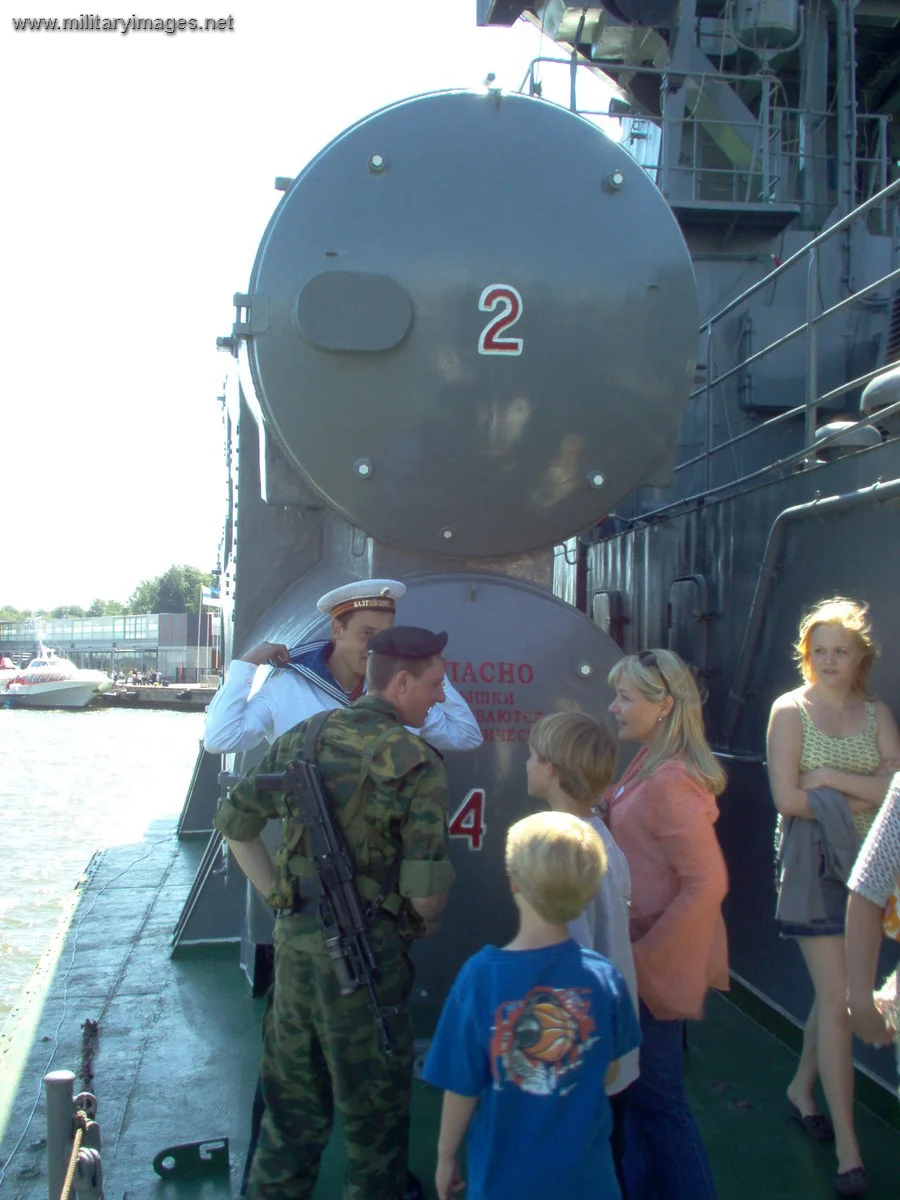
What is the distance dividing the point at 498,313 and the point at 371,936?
1.96 m

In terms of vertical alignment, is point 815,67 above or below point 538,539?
above

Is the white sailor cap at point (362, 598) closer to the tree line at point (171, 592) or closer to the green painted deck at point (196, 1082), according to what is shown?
the green painted deck at point (196, 1082)

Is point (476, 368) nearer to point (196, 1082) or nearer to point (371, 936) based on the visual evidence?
point (371, 936)

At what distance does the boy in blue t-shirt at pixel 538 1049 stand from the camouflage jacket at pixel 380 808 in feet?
1.47

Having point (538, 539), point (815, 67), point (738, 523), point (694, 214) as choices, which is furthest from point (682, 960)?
point (815, 67)

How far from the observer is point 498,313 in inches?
137

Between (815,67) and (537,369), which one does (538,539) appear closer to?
(537,369)

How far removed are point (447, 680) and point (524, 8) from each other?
785cm

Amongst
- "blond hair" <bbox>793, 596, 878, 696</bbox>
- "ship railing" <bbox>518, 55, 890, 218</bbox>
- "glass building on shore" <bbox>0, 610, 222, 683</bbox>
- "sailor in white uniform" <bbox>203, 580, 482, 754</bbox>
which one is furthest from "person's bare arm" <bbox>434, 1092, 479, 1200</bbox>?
"glass building on shore" <bbox>0, 610, 222, 683</bbox>

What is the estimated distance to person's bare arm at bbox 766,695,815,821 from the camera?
10.3ft

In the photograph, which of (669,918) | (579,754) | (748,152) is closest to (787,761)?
(669,918)

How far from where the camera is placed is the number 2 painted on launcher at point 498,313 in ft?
11.4

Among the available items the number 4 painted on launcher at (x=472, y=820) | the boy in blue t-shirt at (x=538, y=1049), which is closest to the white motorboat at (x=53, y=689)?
the number 4 painted on launcher at (x=472, y=820)

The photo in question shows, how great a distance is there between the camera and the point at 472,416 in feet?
11.6
